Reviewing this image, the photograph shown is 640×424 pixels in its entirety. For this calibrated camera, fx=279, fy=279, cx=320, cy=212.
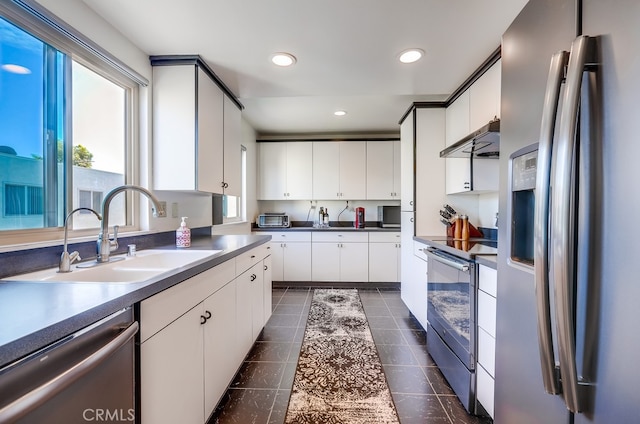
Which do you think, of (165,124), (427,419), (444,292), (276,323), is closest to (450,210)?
(444,292)

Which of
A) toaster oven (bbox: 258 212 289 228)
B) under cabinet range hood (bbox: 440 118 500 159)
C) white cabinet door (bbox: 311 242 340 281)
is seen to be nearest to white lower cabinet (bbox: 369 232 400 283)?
white cabinet door (bbox: 311 242 340 281)

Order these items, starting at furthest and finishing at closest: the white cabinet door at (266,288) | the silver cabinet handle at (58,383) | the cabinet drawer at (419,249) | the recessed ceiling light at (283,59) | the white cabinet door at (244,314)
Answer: the cabinet drawer at (419,249)
the white cabinet door at (266,288)
the recessed ceiling light at (283,59)
the white cabinet door at (244,314)
the silver cabinet handle at (58,383)

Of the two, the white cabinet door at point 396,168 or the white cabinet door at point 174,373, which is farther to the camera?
the white cabinet door at point 396,168

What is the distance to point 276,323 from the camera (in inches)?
112

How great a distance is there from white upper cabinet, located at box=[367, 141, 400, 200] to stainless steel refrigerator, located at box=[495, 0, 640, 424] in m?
3.63

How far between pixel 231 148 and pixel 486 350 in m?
2.45

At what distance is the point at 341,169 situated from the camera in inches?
173

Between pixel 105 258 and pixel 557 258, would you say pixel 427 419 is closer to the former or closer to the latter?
pixel 557 258

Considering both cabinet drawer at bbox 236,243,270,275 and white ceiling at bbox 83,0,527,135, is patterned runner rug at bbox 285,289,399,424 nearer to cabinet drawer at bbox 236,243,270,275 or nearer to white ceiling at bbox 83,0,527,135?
cabinet drawer at bbox 236,243,270,275

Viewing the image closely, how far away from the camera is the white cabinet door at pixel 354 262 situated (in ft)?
13.4

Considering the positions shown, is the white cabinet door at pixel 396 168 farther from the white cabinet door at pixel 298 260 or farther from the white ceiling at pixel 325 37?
the white ceiling at pixel 325 37

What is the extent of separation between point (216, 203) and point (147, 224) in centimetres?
102

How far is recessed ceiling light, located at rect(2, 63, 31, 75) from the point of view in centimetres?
117

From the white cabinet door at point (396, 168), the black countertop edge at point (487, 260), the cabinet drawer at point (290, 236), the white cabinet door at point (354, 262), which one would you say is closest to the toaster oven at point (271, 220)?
the cabinet drawer at point (290, 236)
